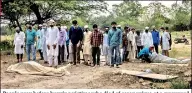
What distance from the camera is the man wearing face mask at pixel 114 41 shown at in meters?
11.1

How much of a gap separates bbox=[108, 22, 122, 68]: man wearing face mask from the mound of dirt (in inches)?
81.3

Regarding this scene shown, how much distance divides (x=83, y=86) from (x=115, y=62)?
372cm

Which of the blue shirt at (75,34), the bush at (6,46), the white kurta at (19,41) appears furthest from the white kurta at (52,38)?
the bush at (6,46)

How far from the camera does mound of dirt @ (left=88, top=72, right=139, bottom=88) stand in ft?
27.0

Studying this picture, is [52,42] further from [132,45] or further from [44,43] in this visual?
[132,45]

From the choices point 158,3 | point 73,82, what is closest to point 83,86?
point 73,82

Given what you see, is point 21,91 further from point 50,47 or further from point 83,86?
point 50,47

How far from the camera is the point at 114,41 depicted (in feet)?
36.5

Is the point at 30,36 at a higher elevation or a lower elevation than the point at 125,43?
higher

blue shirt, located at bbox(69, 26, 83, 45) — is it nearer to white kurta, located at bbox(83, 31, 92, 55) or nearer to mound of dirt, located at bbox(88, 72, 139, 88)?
white kurta, located at bbox(83, 31, 92, 55)

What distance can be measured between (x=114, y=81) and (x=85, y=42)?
3.50m

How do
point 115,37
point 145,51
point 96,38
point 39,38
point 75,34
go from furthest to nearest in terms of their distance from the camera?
point 39,38, point 145,51, point 75,34, point 96,38, point 115,37

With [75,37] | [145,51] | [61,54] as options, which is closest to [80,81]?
[75,37]

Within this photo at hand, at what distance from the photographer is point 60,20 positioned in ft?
67.8
